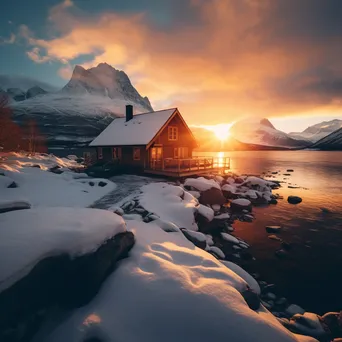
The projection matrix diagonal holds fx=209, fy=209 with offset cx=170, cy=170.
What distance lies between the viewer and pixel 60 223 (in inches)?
204

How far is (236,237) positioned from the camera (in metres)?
13.2

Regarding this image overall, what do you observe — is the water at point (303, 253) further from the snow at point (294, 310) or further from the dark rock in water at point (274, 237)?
the snow at point (294, 310)

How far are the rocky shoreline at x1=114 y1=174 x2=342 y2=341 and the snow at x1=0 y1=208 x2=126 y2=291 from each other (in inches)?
141

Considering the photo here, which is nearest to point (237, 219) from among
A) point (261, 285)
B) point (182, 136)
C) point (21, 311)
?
point (261, 285)

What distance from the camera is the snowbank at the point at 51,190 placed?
42.2 ft

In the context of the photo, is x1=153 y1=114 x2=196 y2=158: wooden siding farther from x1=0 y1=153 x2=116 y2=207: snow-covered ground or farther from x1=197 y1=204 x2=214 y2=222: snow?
x1=197 y1=204 x2=214 y2=222: snow

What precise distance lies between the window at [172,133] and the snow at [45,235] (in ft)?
62.1

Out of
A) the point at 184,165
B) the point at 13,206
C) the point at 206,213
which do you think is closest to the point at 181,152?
the point at 184,165

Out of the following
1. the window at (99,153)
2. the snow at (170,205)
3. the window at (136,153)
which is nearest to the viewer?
the snow at (170,205)

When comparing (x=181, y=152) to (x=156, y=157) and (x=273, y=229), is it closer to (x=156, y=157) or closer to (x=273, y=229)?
(x=156, y=157)

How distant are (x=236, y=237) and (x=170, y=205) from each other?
478 cm

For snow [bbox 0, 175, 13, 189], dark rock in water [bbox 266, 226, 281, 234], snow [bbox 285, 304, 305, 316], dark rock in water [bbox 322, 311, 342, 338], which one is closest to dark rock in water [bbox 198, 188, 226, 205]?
dark rock in water [bbox 266, 226, 281, 234]

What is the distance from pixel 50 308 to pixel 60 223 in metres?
1.80

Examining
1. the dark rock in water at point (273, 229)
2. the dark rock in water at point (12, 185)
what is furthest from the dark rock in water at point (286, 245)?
the dark rock in water at point (12, 185)
